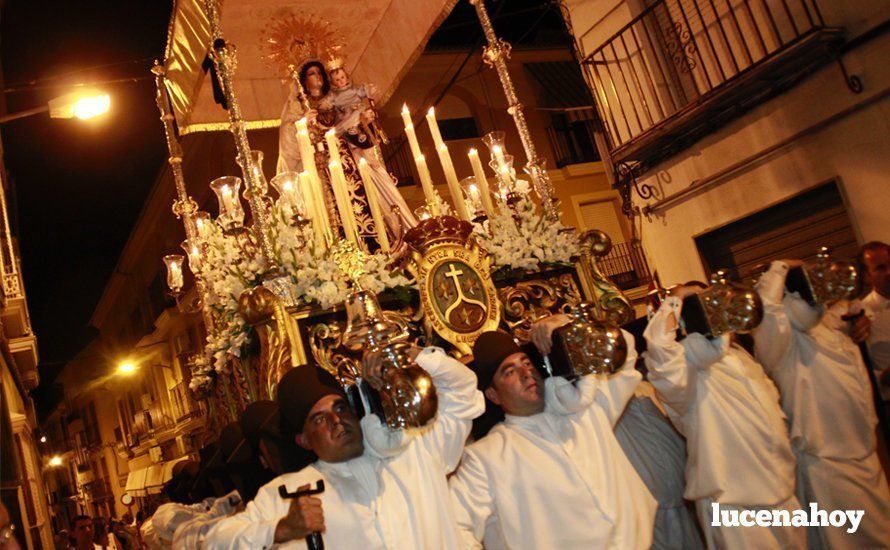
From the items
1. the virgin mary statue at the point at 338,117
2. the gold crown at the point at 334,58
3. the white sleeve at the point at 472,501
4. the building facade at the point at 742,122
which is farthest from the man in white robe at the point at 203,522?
the building facade at the point at 742,122

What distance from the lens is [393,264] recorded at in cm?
421

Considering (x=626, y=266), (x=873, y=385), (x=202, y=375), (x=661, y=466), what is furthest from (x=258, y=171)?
(x=626, y=266)

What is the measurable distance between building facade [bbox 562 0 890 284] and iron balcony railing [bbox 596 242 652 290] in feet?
28.5

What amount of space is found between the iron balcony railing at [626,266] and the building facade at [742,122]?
8699mm

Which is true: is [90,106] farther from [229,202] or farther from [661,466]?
[661,466]

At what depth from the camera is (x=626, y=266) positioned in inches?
728

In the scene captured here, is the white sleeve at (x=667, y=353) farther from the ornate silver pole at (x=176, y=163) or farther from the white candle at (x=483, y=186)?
the ornate silver pole at (x=176, y=163)

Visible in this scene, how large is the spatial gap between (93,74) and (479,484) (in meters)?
7.07

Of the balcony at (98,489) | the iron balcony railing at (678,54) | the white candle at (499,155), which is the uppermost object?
the iron balcony railing at (678,54)

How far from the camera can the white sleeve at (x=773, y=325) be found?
3783mm

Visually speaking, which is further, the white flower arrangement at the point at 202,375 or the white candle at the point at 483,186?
the white candle at the point at 483,186

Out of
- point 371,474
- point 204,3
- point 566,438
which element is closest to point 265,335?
point 371,474

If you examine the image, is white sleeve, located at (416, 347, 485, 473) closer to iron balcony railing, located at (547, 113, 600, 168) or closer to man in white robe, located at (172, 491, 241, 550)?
man in white robe, located at (172, 491, 241, 550)

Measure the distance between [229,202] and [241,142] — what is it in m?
0.49
